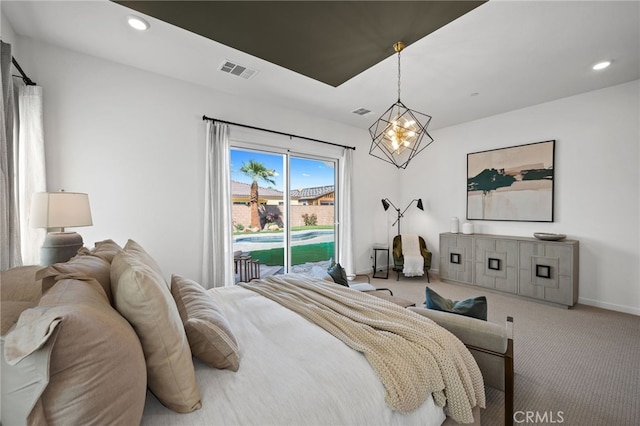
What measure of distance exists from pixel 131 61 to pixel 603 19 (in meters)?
4.60

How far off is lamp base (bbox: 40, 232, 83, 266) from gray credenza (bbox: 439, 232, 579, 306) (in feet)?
16.7

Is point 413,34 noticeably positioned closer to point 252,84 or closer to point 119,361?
point 252,84

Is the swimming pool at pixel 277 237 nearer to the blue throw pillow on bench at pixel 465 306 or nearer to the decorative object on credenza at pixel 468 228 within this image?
the decorative object on credenza at pixel 468 228

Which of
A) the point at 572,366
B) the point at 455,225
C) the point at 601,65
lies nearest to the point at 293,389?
the point at 572,366

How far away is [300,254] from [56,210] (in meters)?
3.26

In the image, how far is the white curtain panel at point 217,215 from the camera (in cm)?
349

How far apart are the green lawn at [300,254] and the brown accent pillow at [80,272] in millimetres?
2870

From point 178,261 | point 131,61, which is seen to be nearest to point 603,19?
point 131,61

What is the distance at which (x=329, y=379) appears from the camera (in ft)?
3.73

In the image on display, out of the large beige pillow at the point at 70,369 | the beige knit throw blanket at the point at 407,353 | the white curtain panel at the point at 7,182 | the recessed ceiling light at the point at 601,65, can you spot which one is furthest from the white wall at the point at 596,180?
the white curtain panel at the point at 7,182

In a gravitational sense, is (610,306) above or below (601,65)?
below

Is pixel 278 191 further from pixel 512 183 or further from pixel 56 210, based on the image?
pixel 512 183

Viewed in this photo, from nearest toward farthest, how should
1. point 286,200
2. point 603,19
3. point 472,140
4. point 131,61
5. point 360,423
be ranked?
point 360,423 → point 603,19 → point 131,61 → point 286,200 → point 472,140

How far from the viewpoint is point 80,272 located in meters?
1.12
